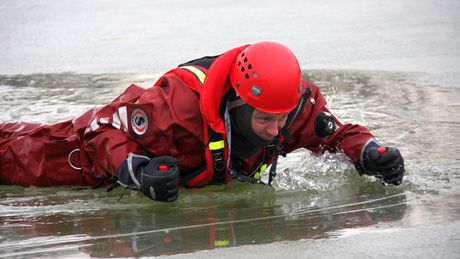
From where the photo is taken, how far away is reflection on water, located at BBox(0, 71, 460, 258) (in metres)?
3.65

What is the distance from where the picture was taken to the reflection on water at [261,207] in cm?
365

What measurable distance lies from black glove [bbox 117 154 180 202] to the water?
145mm

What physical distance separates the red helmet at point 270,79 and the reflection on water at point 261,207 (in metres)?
0.56

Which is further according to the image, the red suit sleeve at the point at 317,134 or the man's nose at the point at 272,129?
the red suit sleeve at the point at 317,134

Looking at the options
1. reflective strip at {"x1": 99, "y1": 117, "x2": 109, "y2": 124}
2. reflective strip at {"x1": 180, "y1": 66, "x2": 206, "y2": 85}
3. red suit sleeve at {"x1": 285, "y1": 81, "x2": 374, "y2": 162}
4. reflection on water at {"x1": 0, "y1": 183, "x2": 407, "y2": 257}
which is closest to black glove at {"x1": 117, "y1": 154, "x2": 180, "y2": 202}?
reflection on water at {"x1": 0, "y1": 183, "x2": 407, "y2": 257}

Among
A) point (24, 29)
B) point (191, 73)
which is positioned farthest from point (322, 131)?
point (24, 29)

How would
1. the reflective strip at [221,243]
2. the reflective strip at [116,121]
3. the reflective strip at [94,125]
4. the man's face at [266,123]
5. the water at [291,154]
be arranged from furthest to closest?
the reflective strip at [94,125] → the reflective strip at [116,121] → the man's face at [266,123] → the water at [291,154] → the reflective strip at [221,243]

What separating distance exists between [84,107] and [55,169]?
2204mm

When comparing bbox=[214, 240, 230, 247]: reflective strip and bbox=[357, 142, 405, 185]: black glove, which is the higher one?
bbox=[214, 240, 230, 247]: reflective strip

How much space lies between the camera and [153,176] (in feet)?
13.1

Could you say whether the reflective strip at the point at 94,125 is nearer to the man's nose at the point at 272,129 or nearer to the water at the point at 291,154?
the water at the point at 291,154

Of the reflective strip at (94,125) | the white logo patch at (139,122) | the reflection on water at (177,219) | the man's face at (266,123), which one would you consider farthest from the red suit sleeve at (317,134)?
the reflective strip at (94,125)

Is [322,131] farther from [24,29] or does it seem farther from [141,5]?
[141,5]

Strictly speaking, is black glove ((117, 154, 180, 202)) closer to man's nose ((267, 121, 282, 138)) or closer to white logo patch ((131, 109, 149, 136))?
white logo patch ((131, 109, 149, 136))
